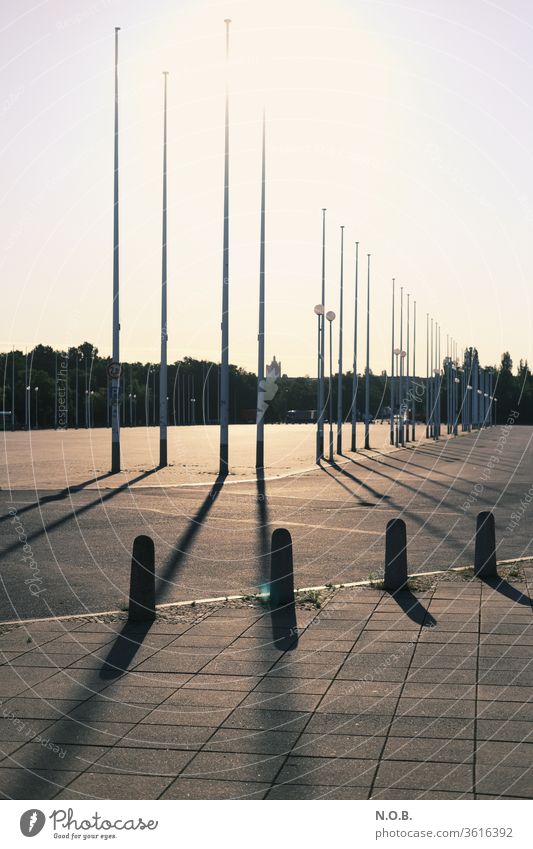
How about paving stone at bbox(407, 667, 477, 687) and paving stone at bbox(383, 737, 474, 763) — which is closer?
paving stone at bbox(383, 737, 474, 763)

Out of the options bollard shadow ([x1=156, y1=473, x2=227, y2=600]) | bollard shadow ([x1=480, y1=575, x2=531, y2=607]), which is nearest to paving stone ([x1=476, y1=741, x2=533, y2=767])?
bollard shadow ([x1=480, y1=575, x2=531, y2=607])

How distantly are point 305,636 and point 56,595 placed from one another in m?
3.56

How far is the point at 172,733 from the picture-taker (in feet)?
20.9

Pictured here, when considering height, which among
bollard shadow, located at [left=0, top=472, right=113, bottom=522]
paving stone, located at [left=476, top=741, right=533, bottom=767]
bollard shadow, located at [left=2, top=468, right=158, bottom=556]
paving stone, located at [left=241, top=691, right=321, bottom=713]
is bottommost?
bollard shadow, located at [left=0, top=472, right=113, bottom=522]

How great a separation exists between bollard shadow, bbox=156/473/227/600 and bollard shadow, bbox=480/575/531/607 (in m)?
3.61

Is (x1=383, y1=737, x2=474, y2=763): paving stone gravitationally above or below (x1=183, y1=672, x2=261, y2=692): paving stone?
above

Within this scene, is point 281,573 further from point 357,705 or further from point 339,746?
point 339,746

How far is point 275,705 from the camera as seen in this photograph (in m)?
6.92

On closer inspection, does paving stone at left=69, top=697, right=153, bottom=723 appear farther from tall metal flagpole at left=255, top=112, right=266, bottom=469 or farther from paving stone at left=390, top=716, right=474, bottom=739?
tall metal flagpole at left=255, top=112, right=266, bottom=469

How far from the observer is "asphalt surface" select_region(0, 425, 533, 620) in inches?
481

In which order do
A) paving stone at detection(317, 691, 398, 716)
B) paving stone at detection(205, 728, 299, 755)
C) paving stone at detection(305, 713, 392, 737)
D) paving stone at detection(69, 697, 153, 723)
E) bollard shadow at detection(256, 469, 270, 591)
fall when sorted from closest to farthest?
paving stone at detection(205, 728, 299, 755)
paving stone at detection(305, 713, 392, 737)
paving stone at detection(69, 697, 153, 723)
paving stone at detection(317, 691, 398, 716)
bollard shadow at detection(256, 469, 270, 591)

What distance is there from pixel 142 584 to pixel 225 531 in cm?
773

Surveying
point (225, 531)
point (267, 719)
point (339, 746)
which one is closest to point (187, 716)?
point (267, 719)

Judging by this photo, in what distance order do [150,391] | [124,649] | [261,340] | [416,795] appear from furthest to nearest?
[150,391] < [261,340] < [124,649] < [416,795]
